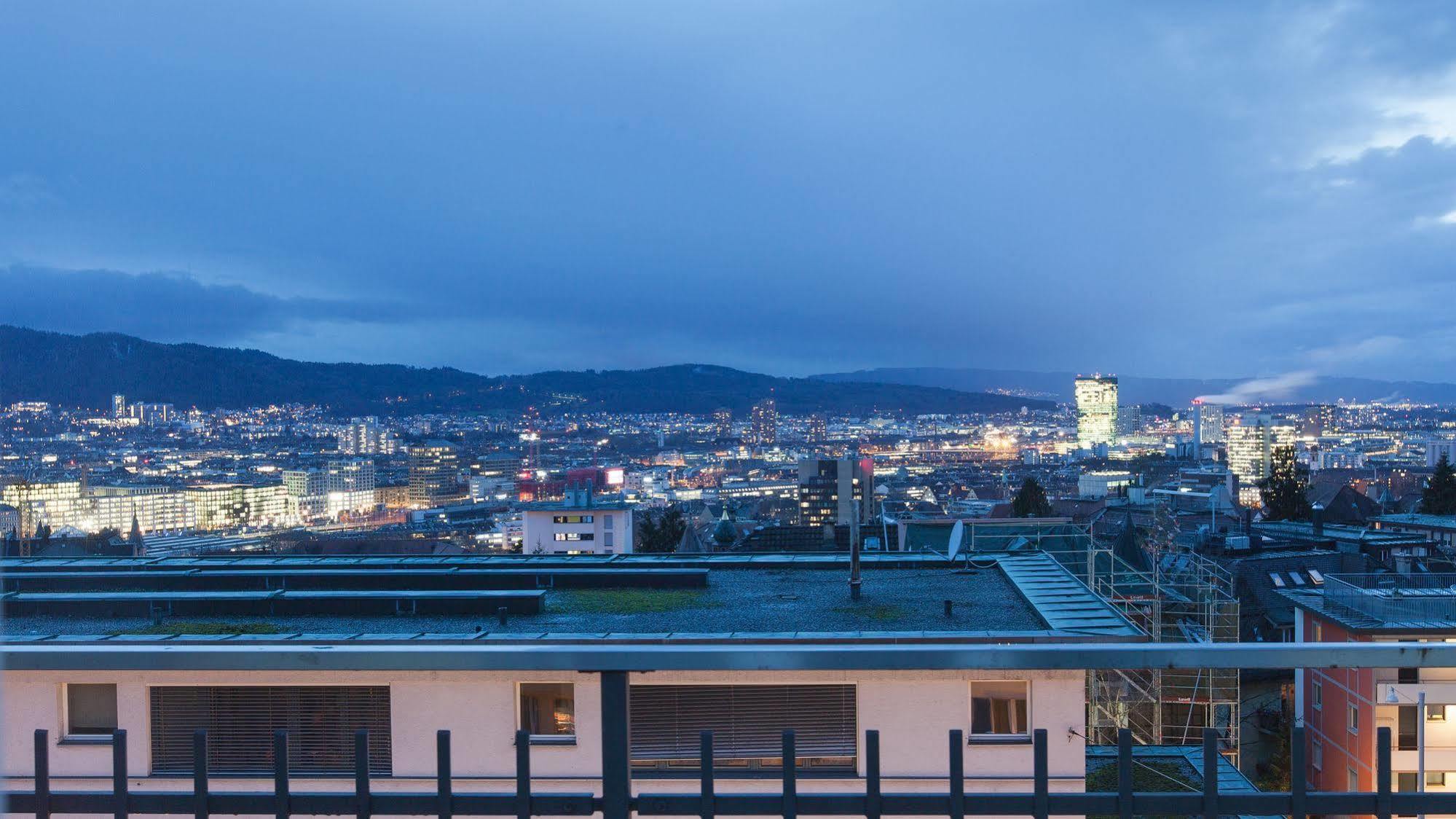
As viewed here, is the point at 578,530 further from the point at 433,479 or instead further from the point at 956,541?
the point at 433,479

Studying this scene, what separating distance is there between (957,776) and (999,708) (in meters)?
3.80

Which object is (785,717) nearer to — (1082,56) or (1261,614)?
(1082,56)

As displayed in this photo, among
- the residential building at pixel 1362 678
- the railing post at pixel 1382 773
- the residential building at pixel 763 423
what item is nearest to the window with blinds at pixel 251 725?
the railing post at pixel 1382 773

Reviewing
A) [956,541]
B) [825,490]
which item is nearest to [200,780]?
[956,541]

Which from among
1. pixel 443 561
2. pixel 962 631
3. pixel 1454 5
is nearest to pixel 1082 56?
pixel 1454 5

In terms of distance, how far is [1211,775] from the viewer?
1.36m

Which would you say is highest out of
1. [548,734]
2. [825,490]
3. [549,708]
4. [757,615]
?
[549,708]

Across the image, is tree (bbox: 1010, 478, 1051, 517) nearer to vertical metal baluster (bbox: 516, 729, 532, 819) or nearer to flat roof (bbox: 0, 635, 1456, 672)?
flat roof (bbox: 0, 635, 1456, 672)

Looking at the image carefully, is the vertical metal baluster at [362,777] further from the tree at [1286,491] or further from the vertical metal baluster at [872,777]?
the tree at [1286,491]

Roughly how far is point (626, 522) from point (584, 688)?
27.9 metres

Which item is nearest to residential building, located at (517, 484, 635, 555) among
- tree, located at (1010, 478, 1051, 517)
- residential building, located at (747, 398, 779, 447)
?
tree, located at (1010, 478, 1051, 517)

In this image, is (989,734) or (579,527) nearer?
(989,734)

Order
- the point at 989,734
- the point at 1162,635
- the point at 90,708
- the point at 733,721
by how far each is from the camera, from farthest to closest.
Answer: the point at 1162,635 < the point at 989,734 < the point at 733,721 < the point at 90,708

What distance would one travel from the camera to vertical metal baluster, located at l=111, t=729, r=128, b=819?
136cm
